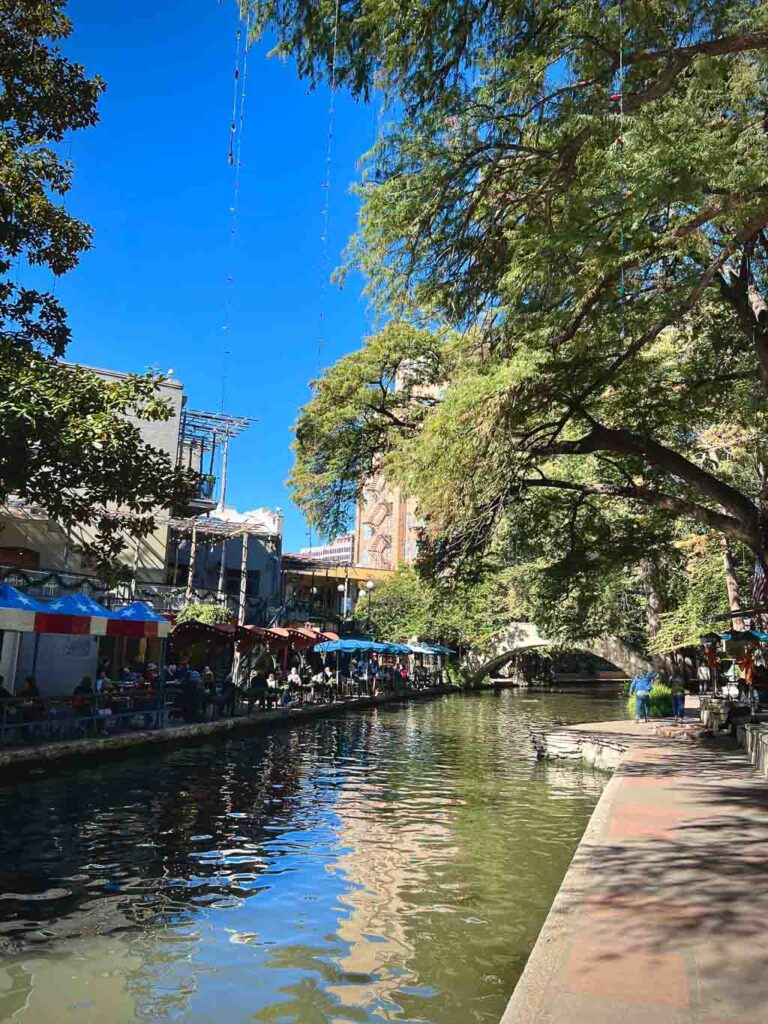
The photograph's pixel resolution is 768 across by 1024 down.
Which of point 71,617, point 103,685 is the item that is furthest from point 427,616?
point 71,617

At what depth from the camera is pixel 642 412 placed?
15164mm

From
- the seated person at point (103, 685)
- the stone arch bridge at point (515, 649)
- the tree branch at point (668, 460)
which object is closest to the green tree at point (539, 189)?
the tree branch at point (668, 460)

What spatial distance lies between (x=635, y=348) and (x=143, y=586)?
2541 centimetres

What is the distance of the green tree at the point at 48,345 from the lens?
10992mm

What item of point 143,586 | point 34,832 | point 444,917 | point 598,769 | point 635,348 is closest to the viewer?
point 444,917

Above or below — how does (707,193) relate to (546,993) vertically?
above

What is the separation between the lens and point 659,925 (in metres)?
5.64

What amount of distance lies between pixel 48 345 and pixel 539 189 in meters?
7.87

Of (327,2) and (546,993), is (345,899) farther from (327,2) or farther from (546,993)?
(327,2)

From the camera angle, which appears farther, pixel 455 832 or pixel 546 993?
pixel 455 832

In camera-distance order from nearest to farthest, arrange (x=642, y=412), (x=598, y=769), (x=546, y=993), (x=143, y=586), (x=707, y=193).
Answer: (x=546, y=993) < (x=707, y=193) < (x=642, y=412) < (x=598, y=769) < (x=143, y=586)

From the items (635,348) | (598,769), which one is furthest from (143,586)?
(635,348)

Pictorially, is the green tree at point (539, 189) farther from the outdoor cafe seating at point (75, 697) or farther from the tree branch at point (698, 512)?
the outdoor cafe seating at point (75, 697)

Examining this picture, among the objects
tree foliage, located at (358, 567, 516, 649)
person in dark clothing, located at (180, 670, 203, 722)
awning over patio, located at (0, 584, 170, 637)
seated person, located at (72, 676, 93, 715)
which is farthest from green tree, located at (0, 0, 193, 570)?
tree foliage, located at (358, 567, 516, 649)
